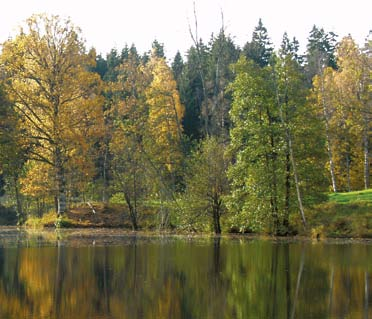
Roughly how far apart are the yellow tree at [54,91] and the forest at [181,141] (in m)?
0.07

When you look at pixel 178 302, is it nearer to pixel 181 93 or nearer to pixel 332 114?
pixel 332 114

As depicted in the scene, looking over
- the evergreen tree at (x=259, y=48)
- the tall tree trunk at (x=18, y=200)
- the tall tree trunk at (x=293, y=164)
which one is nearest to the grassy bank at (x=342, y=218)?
the tall tree trunk at (x=293, y=164)

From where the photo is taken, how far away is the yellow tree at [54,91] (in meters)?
42.2

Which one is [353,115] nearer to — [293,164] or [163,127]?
[163,127]

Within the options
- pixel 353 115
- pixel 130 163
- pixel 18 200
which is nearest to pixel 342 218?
pixel 130 163

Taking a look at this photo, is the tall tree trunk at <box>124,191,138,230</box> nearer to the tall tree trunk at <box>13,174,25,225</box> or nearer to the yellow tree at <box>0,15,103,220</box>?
the yellow tree at <box>0,15,103,220</box>

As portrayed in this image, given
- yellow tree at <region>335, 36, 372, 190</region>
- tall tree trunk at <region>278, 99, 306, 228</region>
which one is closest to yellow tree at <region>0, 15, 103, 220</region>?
tall tree trunk at <region>278, 99, 306, 228</region>

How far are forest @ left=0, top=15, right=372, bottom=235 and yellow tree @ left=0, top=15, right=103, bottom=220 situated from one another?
7cm

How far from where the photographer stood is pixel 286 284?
1496 cm

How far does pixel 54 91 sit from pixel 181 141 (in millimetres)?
9712

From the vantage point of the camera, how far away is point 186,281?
15.4 meters

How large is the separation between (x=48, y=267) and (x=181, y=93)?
2328 inches

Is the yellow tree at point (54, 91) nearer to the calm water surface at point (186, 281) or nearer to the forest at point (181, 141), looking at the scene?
the forest at point (181, 141)

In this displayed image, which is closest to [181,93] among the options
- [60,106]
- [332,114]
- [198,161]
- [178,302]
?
[332,114]
